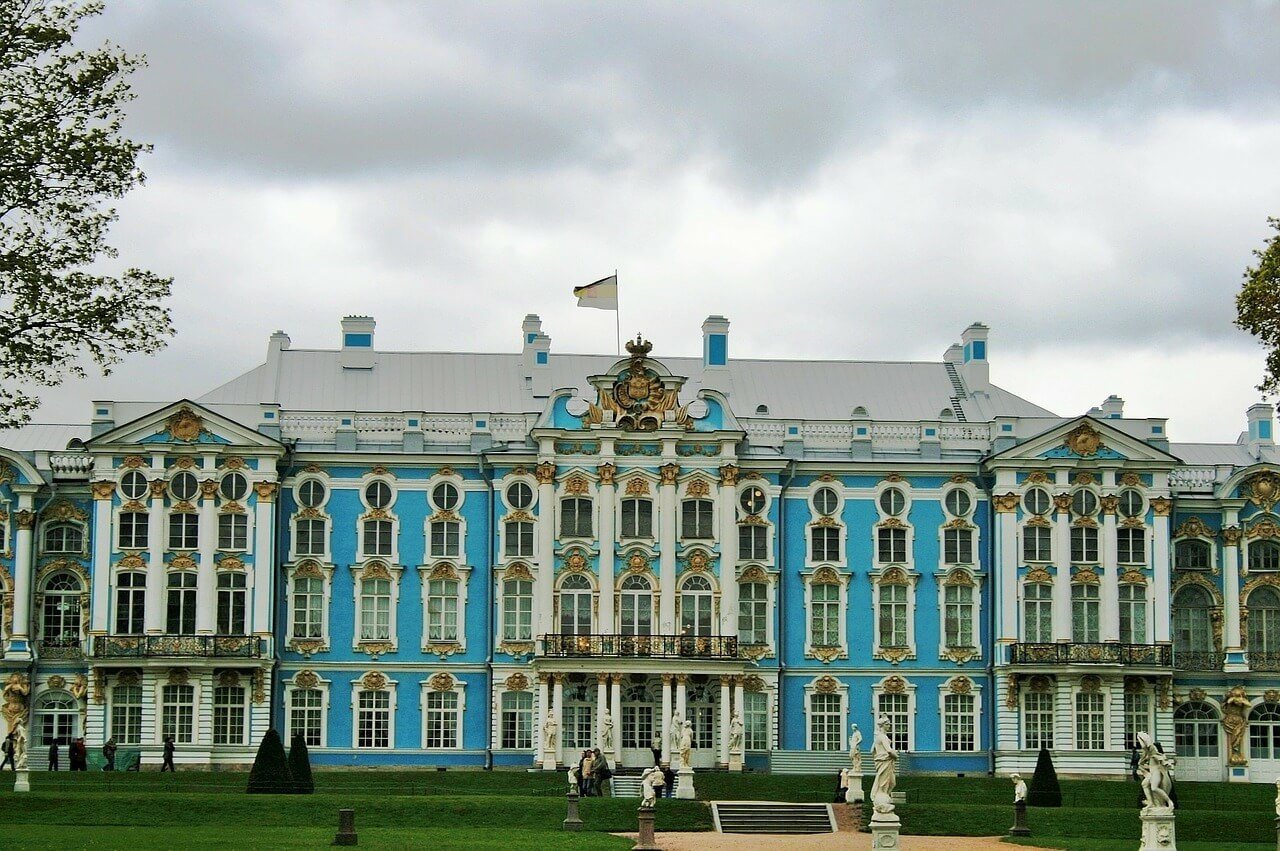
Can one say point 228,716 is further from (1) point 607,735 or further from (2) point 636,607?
(2) point 636,607

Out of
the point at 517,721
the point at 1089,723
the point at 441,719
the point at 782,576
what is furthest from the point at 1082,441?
the point at 441,719

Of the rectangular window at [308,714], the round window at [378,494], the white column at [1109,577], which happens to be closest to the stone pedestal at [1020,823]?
the white column at [1109,577]

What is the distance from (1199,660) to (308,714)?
29864mm

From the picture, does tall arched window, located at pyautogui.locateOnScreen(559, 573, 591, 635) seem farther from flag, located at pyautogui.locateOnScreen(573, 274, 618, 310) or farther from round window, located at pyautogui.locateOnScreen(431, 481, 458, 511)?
flag, located at pyautogui.locateOnScreen(573, 274, 618, 310)

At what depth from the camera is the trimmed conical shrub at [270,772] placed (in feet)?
179

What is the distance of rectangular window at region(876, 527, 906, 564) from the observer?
232 feet

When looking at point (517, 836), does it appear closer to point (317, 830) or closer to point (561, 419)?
point (317, 830)

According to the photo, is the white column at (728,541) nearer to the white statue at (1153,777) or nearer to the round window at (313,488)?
the round window at (313,488)

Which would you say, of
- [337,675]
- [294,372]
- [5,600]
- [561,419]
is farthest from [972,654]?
[5,600]

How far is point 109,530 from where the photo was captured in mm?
67812

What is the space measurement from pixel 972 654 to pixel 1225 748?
9.08m

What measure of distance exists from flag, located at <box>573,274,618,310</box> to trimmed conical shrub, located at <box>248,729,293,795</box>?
2117 centimetres

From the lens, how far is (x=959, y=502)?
7094 centimetres

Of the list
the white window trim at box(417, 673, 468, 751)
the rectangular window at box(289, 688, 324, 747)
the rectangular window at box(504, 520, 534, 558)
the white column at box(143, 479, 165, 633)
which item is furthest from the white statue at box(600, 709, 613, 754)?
the white column at box(143, 479, 165, 633)
